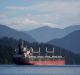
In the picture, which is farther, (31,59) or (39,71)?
(31,59)

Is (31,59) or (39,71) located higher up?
(31,59)

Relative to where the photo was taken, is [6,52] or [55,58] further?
[6,52]

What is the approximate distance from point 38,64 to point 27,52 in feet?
32.6

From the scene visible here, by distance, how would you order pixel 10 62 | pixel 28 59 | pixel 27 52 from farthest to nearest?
pixel 10 62 < pixel 27 52 < pixel 28 59

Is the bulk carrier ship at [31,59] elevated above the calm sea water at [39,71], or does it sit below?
above

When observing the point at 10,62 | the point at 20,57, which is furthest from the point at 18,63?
the point at 10,62

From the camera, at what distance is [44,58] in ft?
560

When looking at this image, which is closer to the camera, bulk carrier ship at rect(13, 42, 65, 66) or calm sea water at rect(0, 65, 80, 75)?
calm sea water at rect(0, 65, 80, 75)

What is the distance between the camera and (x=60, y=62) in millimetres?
174250

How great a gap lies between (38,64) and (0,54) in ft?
127

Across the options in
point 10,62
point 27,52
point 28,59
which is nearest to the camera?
point 28,59

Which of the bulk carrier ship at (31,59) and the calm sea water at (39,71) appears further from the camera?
the bulk carrier ship at (31,59)

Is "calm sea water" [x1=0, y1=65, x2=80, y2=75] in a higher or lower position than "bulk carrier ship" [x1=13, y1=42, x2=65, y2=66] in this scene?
lower

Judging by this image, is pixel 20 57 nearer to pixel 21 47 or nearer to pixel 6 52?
pixel 21 47
